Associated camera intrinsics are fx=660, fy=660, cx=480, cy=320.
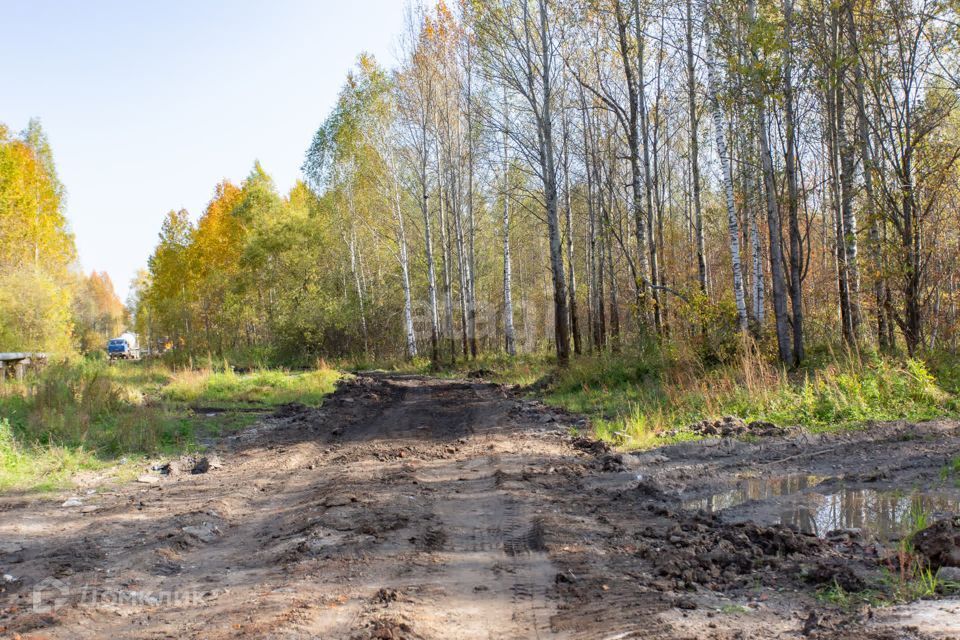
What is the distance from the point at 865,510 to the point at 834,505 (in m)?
0.28

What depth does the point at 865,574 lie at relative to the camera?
3998 millimetres

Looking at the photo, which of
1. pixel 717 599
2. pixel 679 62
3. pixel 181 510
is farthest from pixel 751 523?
pixel 679 62

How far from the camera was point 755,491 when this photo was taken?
6.66 m

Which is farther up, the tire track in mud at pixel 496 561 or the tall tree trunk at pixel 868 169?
the tall tree trunk at pixel 868 169

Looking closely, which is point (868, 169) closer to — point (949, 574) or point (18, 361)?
point (949, 574)

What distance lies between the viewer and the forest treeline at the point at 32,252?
29.4m

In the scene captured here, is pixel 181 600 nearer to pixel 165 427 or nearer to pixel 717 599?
pixel 717 599

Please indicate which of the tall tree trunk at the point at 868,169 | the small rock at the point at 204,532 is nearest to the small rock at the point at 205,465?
the small rock at the point at 204,532

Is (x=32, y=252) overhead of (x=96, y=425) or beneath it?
overhead

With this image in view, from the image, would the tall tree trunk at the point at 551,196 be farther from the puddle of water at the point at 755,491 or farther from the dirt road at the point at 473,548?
the puddle of water at the point at 755,491

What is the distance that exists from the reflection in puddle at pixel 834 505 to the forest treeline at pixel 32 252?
103ft

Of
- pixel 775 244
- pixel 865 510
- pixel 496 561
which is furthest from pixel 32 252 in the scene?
pixel 865 510

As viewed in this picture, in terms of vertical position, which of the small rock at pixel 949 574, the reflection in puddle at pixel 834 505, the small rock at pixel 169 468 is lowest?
the reflection in puddle at pixel 834 505

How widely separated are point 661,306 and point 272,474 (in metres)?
11.0
